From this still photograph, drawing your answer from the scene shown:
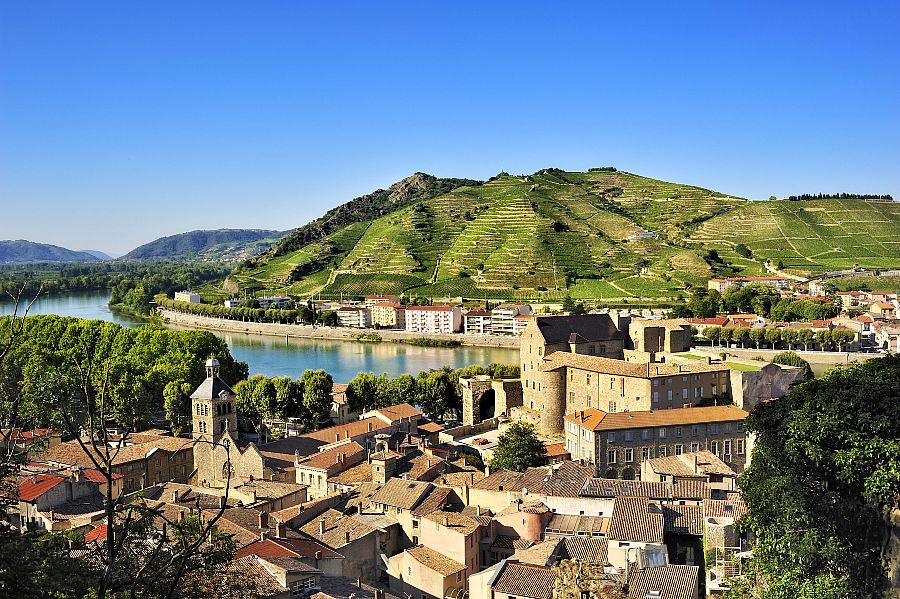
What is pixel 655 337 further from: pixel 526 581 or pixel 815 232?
pixel 815 232

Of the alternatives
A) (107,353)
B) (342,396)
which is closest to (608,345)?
(342,396)

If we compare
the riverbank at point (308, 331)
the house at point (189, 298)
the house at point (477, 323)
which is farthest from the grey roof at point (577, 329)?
the house at point (189, 298)

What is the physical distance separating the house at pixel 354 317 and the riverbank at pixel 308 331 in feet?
5.48

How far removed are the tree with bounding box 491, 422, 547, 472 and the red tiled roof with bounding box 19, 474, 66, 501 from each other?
34.9 feet

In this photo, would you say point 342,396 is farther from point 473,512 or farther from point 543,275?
point 543,275

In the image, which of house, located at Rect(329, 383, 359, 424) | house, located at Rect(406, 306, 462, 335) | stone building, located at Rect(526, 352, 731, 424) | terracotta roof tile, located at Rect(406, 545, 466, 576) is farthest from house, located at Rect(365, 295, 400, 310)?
terracotta roof tile, located at Rect(406, 545, 466, 576)

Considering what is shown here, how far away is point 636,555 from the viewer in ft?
46.0

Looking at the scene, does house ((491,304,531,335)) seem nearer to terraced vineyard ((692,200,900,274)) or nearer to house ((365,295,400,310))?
house ((365,295,400,310))

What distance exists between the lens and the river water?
50.7 metres

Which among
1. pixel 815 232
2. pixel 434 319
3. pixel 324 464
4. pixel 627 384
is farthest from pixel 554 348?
pixel 815 232

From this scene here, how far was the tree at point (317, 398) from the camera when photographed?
31.2 m

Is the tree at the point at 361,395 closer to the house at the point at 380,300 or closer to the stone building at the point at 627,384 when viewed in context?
the stone building at the point at 627,384

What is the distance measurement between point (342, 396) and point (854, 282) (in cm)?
5686

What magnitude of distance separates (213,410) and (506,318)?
45.5 m
